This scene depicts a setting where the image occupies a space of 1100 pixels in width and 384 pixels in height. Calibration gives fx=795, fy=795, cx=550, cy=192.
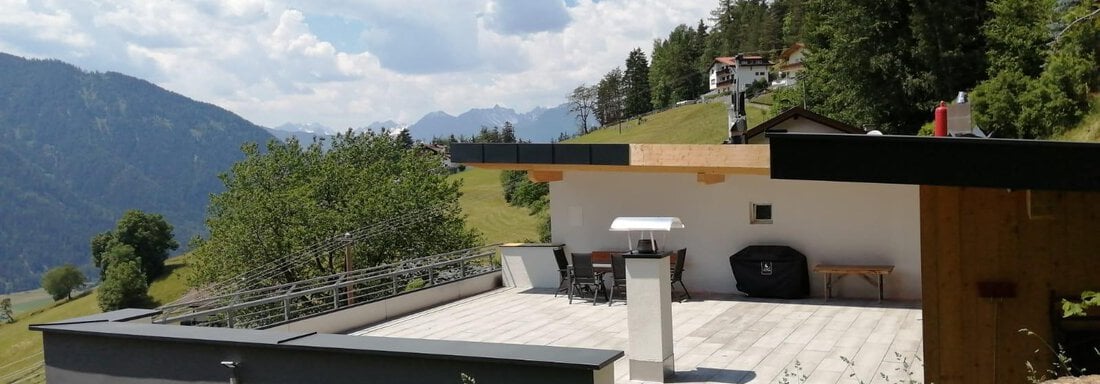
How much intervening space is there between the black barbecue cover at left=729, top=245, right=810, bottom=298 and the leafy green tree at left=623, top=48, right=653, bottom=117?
86105mm

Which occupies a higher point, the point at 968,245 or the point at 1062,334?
the point at 968,245

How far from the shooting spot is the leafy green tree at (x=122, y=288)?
66.0 m

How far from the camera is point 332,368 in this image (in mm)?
4996

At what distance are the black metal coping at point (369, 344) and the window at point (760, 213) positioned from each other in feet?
22.8

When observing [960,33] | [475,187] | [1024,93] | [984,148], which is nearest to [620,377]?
[984,148]

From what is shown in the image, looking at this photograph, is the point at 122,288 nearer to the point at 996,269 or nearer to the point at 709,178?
the point at 709,178

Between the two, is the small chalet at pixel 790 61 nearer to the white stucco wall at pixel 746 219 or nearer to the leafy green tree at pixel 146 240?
the white stucco wall at pixel 746 219

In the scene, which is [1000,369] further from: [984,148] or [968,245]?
[984,148]

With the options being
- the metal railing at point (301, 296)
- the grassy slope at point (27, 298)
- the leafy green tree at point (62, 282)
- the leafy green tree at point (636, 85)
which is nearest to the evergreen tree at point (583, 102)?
the leafy green tree at point (636, 85)

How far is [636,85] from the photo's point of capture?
99.2 m

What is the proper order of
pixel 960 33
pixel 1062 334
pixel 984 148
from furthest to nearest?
pixel 960 33, pixel 1062 334, pixel 984 148

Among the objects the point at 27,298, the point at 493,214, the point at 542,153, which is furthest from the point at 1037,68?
the point at 27,298

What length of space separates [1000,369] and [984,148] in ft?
6.28

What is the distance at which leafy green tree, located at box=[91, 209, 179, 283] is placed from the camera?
8125cm
